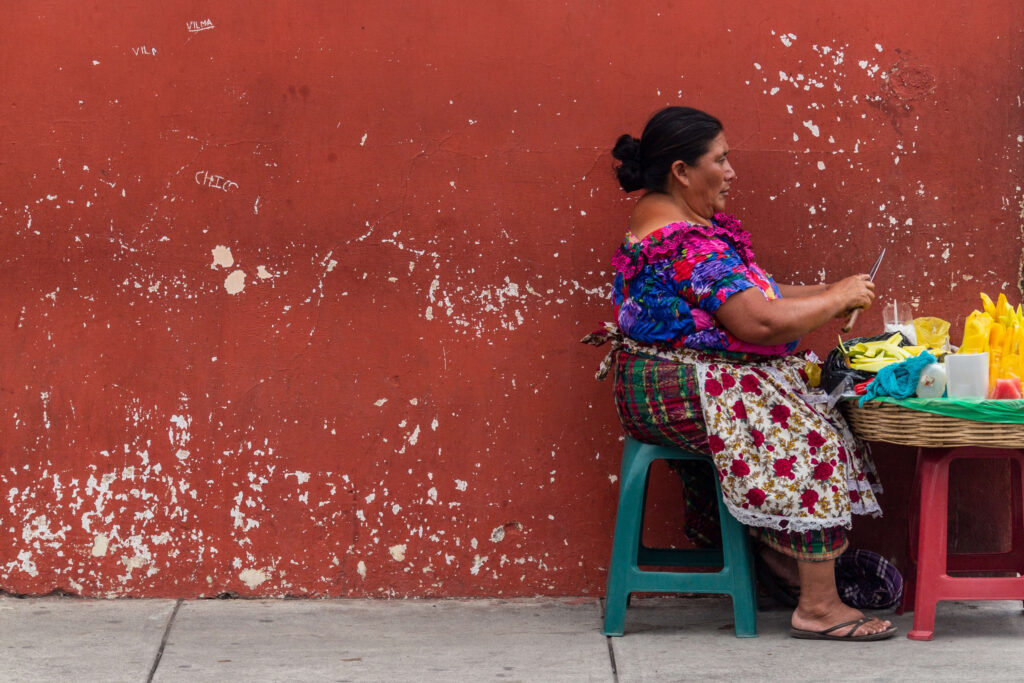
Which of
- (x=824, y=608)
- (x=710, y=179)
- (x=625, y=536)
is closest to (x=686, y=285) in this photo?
A: (x=710, y=179)

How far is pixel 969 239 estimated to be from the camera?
390 centimetres

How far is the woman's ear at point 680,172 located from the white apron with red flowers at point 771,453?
0.52 metres

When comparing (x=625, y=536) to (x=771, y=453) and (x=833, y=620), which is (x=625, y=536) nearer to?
(x=771, y=453)

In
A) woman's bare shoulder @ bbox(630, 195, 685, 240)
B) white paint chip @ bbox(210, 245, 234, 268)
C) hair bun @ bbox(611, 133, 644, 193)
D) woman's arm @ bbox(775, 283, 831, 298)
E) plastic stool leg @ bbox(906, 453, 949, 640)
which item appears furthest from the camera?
Answer: white paint chip @ bbox(210, 245, 234, 268)

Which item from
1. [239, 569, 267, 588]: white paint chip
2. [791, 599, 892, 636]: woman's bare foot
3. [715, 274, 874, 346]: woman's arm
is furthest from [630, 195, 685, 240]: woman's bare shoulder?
[239, 569, 267, 588]: white paint chip

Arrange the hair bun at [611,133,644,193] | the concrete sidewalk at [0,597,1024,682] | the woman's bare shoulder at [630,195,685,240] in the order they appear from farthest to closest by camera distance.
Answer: the hair bun at [611,133,644,193]
the woman's bare shoulder at [630,195,685,240]
the concrete sidewalk at [0,597,1024,682]

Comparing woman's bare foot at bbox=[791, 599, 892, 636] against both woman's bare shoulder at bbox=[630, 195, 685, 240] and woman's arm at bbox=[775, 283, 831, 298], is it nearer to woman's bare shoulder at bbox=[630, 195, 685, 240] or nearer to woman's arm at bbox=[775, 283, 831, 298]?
woman's arm at bbox=[775, 283, 831, 298]

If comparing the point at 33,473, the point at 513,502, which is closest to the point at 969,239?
the point at 513,502

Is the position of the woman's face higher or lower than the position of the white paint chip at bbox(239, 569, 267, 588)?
higher

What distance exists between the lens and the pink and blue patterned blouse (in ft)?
10.7

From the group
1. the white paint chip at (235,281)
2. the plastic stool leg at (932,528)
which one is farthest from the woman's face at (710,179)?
the white paint chip at (235,281)

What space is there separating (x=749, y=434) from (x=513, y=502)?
88cm

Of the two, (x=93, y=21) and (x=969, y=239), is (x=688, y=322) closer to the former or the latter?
(x=969, y=239)

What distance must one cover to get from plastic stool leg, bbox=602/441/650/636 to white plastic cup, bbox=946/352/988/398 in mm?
849
